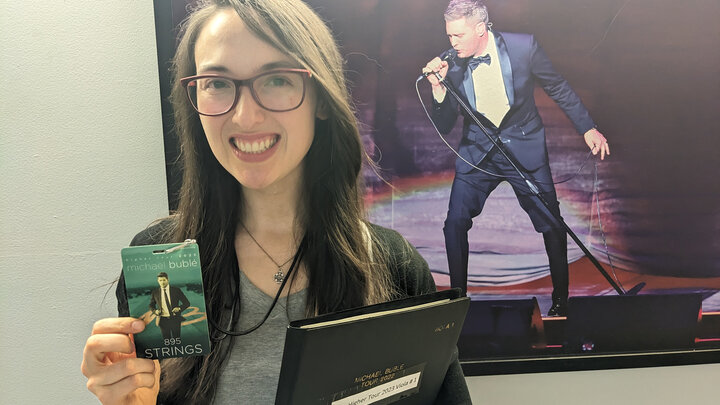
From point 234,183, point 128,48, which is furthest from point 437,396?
point 128,48

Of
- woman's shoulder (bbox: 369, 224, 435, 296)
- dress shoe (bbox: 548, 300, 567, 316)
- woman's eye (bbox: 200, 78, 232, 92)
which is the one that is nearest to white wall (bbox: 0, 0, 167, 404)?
woman's eye (bbox: 200, 78, 232, 92)

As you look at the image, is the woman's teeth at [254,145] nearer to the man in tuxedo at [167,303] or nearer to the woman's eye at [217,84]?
the woman's eye at [217,84]

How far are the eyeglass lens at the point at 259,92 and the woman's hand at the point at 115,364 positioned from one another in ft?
1.03

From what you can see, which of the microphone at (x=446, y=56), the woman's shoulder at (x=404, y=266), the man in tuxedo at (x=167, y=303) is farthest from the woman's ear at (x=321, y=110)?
the microphone at (x=446, y=56)

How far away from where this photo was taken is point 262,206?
0.78m

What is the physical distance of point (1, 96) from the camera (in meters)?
1.05

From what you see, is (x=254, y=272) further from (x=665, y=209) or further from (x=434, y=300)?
(x=665, y=209)

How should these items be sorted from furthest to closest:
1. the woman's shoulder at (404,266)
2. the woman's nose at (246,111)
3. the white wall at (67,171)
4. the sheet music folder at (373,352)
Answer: the white wall at (67,171) < the woman's shoulder at (404,266) < the woman's nose at (246,111) < the sheet music folder at (373,352)

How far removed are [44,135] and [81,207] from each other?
0.62ft

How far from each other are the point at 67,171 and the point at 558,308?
129 centimetres

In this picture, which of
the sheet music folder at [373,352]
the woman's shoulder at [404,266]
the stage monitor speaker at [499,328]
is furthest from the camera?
the stage monitor speaker at [499,328]

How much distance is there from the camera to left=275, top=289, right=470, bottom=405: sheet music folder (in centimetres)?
50

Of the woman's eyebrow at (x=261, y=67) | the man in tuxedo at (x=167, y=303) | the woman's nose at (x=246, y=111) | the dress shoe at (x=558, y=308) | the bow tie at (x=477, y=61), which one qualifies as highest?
the bow tie at (x=477, y=61)

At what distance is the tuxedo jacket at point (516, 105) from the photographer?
3.74 ft
